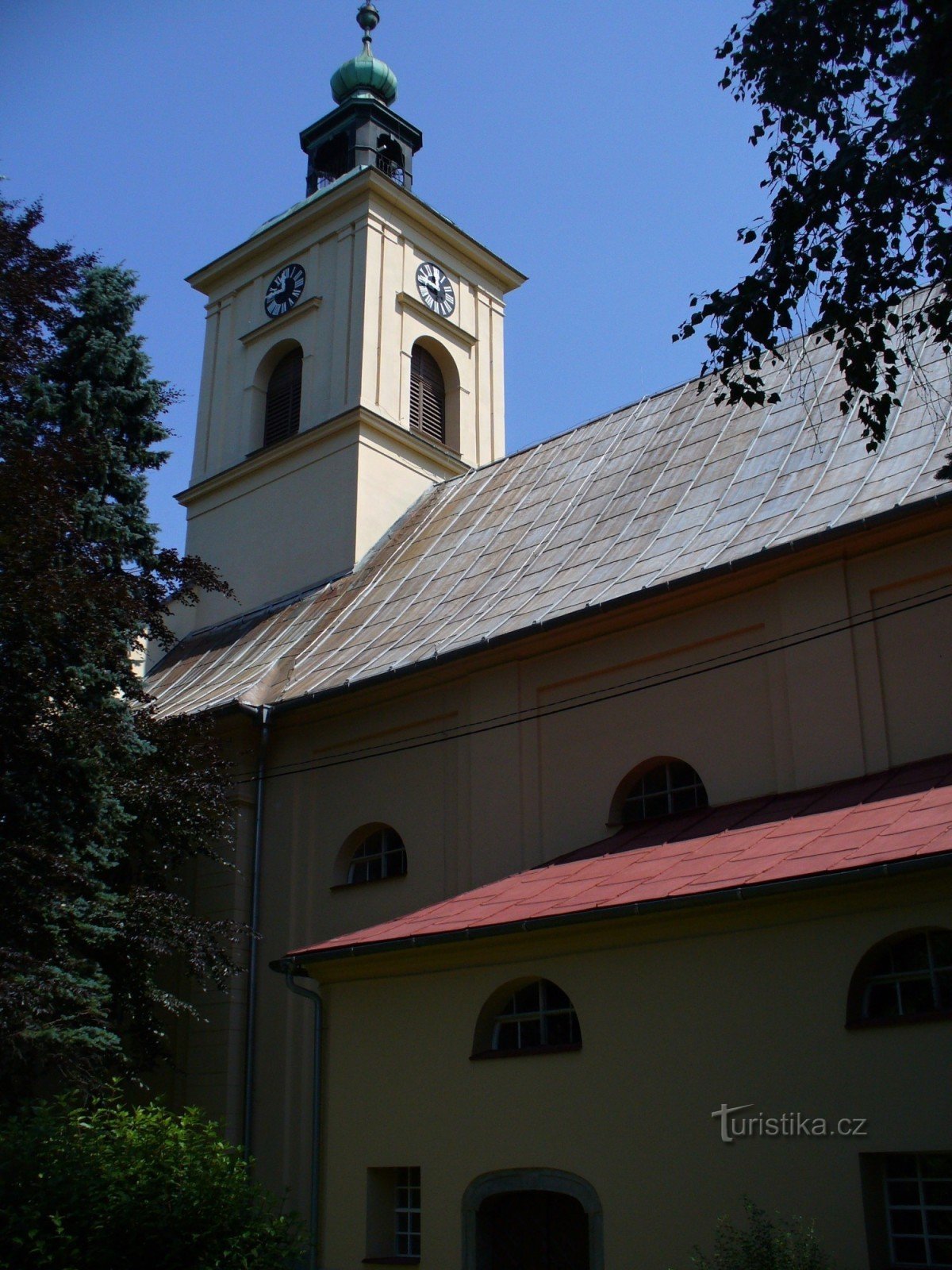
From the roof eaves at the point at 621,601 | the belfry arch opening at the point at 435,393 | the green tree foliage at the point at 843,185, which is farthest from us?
the belfry arch opening at the point at 435,393

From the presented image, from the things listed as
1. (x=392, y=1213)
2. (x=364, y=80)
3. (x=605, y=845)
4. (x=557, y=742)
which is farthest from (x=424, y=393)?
(x=392, y=1213)

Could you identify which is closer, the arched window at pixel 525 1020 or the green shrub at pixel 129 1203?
the green shrub at pixel 129 1203

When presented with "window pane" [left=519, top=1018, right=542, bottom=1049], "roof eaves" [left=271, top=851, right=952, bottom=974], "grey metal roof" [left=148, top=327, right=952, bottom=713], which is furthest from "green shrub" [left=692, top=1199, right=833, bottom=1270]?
"grey metal roof" [left=148, top=327, right=952, bottom=713]

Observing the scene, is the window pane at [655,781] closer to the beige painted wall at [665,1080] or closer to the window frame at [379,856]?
the beige painted wall at [665,1080]

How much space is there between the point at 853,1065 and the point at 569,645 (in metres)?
6.62

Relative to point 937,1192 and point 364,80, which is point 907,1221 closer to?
point 937,1192

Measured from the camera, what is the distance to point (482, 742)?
15.6 m

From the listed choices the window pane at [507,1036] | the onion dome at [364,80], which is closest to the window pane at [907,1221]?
the window pane at [507,1036]

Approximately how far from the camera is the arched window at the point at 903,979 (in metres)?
9.52

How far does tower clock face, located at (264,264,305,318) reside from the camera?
26.4m

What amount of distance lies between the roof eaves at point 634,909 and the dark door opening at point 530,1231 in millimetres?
2137

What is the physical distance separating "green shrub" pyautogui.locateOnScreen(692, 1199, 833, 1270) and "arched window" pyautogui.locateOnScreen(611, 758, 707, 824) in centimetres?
486

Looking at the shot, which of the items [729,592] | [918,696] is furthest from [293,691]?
[918,696]

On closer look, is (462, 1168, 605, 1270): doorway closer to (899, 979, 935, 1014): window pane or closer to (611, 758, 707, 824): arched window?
(899, 979, 935, 1014): window pane
